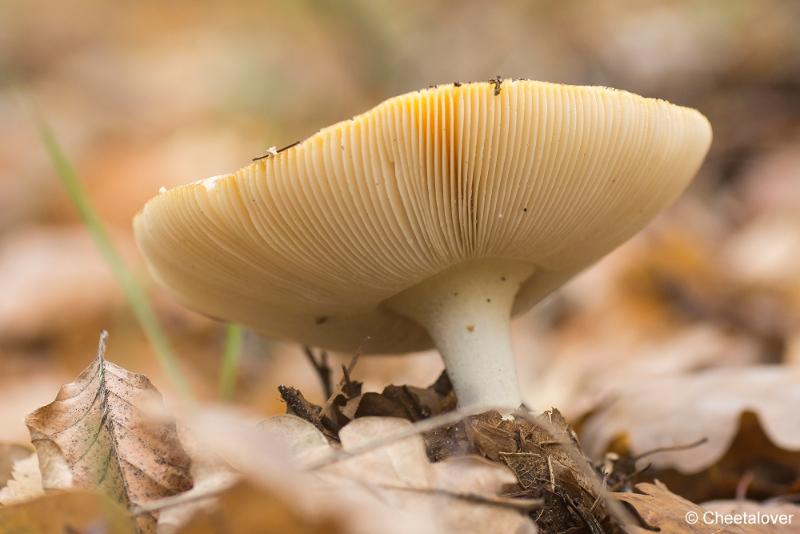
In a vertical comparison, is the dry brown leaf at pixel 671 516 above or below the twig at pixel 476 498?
below

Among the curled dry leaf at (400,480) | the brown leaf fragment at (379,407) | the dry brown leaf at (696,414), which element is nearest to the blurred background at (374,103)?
the dry brown leaf at (696,414)

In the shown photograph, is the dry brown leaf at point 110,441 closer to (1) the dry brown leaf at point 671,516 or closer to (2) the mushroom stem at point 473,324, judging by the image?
(2) the mushroom stem at point 473,324

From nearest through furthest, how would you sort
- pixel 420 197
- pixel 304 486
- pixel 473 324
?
pixel 304 486, pixel 420 197, pixel 473 324

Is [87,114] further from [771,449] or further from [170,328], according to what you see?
[771,449]

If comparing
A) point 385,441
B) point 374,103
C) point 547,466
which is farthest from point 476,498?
point 374,103

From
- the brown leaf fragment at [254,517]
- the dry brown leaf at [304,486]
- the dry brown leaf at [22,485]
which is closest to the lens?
the dry brown leaf at [304,486]

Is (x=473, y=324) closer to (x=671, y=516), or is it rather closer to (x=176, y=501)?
(x=671, y=516)
